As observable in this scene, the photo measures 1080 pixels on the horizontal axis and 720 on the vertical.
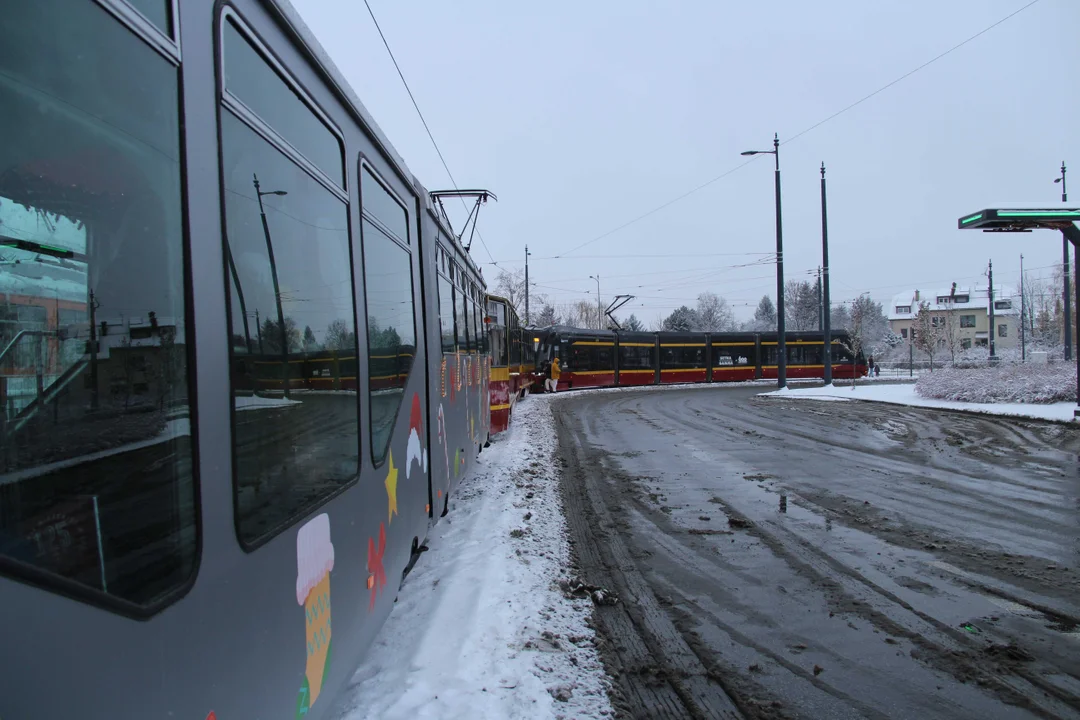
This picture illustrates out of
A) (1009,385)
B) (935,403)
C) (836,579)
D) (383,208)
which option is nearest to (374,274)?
(383,208)

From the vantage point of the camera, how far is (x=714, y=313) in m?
106

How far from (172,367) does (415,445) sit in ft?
10.5

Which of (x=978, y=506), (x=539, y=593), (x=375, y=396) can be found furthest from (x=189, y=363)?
(x=978, y=506)

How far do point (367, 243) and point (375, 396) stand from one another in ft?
2.75

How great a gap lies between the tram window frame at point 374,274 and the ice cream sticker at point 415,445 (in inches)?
10.7

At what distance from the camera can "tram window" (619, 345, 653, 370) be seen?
36.0m

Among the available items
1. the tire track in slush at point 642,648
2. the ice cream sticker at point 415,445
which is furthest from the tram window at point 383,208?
the tire track in slush at point 642,648

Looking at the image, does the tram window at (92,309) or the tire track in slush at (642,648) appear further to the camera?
the tire track in slush at (642,648)

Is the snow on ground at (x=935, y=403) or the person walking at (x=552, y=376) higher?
the person walking at (x=552, y=376)

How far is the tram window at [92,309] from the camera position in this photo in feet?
3.93

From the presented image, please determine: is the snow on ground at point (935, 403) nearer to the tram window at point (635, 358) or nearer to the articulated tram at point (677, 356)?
the articulated tram at point (677, 356)

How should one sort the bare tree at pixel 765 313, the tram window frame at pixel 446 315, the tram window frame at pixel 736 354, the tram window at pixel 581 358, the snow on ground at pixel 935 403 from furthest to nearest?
the bare tree at pixel 765 313 → the tram window frame at pixel 736 354 → the tram window at pixel 581 358 → the snow on ground at pixel 935 403 → the tram window frame at pixel 446 315

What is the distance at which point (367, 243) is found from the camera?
11.8ft

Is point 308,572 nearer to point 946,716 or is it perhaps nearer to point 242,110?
point 242,110
